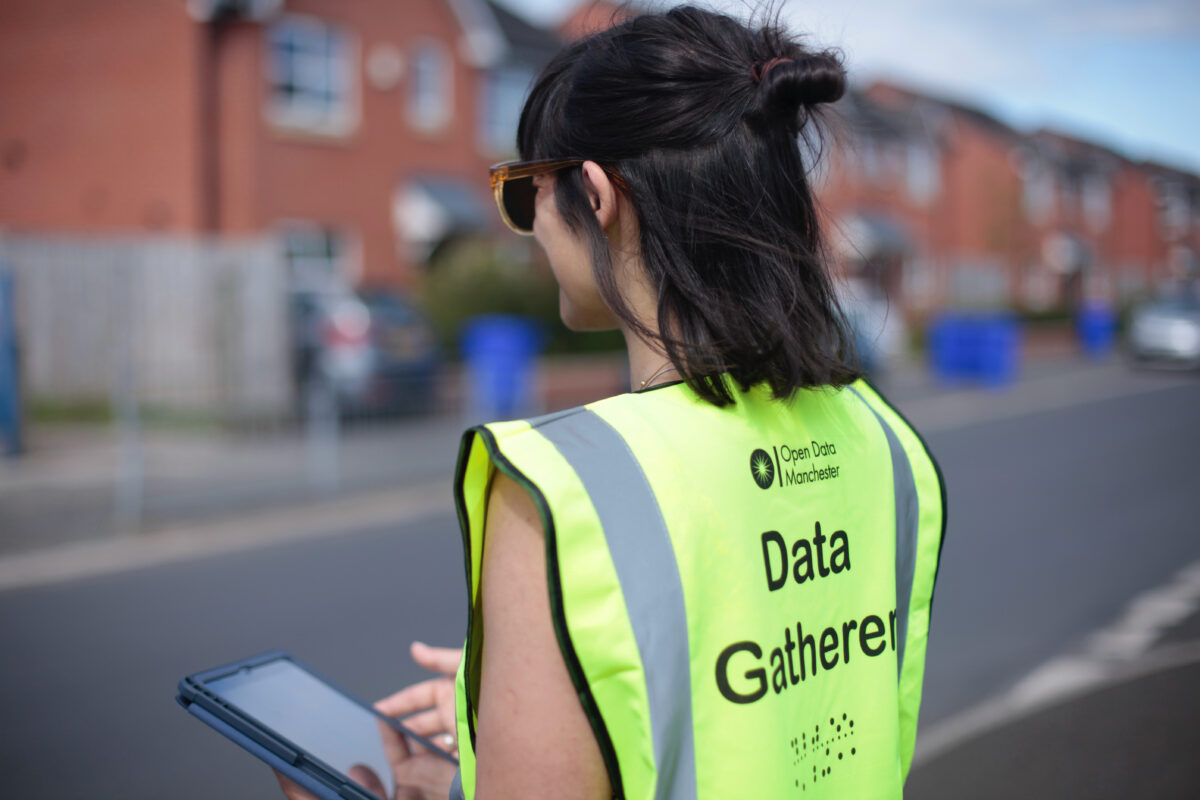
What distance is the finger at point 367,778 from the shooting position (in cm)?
140

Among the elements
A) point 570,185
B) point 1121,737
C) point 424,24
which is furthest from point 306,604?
point 424,24

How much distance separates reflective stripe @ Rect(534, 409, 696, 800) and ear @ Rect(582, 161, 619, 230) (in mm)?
283

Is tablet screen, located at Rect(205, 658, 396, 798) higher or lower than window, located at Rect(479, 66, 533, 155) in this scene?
lower

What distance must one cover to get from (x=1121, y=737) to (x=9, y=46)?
71.4 ft

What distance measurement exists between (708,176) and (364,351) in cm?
1095

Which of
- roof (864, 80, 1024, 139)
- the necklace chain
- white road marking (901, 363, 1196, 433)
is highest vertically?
roof (864, 80, 1024, 139)

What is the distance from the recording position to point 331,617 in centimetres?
548

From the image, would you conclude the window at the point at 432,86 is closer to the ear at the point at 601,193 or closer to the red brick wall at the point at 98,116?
the red brick wall at the point at 98,116

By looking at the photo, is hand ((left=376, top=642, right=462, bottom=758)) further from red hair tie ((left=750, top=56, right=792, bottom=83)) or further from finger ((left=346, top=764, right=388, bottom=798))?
red hair tie ((left=750, top=56, right=792, bottom=83))

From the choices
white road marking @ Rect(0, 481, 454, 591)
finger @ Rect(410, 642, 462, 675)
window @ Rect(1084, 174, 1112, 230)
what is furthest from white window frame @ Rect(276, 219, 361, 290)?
window @ Rect(1084, 174, 1112, 230)

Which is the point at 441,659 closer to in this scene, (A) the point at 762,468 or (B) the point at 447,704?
(B) the point at 447,704

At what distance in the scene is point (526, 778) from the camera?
104 cm

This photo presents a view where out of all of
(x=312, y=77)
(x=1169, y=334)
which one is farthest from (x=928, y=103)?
(x=312, y=77)

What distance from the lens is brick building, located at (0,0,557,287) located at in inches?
721
